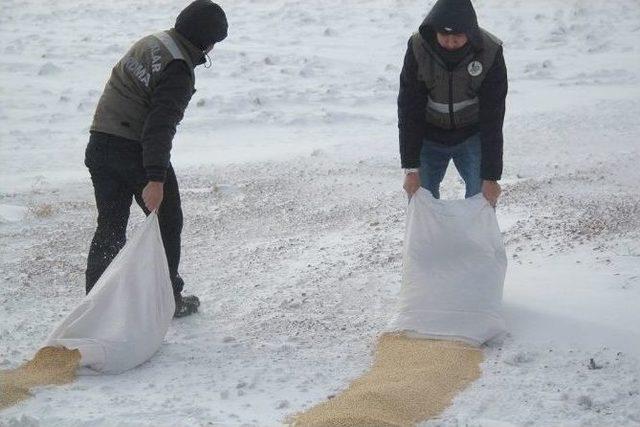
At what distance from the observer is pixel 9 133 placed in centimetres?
888

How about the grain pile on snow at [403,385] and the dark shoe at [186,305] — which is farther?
the dark shoe at [186,305]

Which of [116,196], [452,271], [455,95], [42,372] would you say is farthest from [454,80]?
[42,372]

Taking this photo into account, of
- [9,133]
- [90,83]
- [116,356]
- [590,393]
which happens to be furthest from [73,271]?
[90,83]

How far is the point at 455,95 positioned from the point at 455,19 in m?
0.37

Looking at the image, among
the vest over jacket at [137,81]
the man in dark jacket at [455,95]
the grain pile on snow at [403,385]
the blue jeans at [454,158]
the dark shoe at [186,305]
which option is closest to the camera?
the grain pile on snow at [403,385]

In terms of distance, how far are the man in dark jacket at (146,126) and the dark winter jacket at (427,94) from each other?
91cm

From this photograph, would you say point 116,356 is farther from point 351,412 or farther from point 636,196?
point 636,196

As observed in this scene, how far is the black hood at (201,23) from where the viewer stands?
3.82 m

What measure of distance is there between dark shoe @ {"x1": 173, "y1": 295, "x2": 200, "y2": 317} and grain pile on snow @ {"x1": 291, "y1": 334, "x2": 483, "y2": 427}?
1066mm

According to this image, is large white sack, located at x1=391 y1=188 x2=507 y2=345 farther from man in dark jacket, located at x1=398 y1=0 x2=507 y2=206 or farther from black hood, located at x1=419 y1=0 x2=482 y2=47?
black hood, located at x1=419 y1=0 x2=482 y2=47

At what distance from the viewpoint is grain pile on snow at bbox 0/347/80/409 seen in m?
3.32

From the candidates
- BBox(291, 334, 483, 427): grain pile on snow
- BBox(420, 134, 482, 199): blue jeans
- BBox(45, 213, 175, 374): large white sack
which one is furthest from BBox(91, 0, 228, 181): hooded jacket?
BBox(291, 334, 483, 427): grain pile on snow

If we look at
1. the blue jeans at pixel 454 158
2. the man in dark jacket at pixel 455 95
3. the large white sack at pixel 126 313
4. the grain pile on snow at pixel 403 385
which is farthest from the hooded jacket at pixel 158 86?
the grain pile on snow at pixel 403 385

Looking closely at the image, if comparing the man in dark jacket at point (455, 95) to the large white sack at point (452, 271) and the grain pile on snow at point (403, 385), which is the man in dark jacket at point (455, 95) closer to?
the large white sack at point (452, 271)
